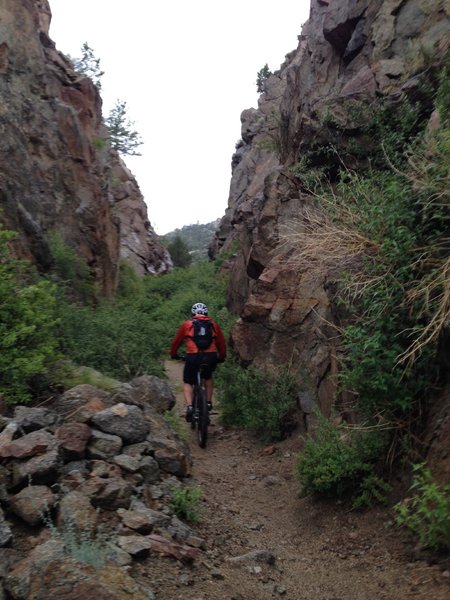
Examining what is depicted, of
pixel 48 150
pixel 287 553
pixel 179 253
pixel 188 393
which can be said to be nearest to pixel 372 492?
pixel 287 553

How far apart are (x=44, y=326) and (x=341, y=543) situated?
3.42 meters

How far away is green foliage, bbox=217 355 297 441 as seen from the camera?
24.4 feet

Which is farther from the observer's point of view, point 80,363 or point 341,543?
point 80,363

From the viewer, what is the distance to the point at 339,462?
4984 millimetres

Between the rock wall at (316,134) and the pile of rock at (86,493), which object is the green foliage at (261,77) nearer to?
the rock wall at (316,134)

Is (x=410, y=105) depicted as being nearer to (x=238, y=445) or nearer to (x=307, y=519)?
(x=238, y=445)

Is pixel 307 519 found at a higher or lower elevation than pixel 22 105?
lower

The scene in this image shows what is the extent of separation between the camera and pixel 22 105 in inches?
551

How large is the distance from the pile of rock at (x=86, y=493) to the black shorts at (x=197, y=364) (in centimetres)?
197

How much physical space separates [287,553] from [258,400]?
3.22 metres

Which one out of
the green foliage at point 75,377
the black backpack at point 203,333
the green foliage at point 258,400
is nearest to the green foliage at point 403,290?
the green foliage at point 258,400

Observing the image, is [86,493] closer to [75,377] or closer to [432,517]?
[75,377]

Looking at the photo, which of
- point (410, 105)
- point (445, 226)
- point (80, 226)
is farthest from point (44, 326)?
point (80, 226)

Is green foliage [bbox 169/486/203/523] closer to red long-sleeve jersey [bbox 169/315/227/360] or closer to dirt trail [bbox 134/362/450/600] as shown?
dirt trail [bbox 134/362/450/600]
